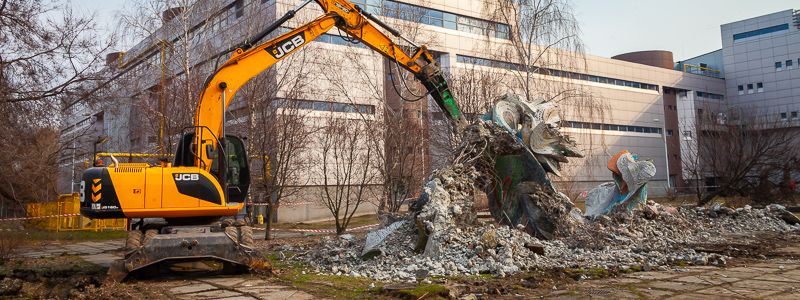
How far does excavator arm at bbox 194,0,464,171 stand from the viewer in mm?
9805

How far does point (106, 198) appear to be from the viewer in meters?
8.67

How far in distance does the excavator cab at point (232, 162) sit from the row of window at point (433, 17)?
1320 centimetres

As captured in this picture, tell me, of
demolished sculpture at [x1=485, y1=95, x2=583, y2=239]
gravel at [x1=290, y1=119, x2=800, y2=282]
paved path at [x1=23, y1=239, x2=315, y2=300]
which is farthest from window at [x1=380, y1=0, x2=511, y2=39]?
paved path at [x1=23, y1=239, x2=315, y2=300]

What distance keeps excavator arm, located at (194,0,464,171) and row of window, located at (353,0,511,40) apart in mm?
9885

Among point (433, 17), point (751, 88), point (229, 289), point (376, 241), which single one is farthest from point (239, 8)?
point (751, 88)

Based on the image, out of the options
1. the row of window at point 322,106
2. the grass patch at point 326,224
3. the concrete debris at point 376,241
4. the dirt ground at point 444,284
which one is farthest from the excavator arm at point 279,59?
the grass patch at point 326,224

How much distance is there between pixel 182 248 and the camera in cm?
838

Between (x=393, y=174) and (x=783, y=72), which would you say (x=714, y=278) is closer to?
(x=393, y=174)

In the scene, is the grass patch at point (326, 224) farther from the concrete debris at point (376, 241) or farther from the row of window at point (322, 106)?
the concrete debris at point (376, 241)

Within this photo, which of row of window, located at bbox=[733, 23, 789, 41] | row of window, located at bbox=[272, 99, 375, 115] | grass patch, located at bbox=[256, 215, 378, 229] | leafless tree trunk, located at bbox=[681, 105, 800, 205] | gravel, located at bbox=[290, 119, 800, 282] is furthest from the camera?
row of window, located at bbox=[733, 23, 789, 41]

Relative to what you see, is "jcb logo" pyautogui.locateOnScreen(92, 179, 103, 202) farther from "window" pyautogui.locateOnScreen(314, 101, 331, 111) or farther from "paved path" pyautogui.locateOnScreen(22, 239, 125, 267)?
"window" pyautogui.locateOnScreen(314, 101, 331, 111)

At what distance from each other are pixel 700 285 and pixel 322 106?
16640 millimetres

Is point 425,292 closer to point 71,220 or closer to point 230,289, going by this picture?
point 230,289

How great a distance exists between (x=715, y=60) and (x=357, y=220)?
50966mm
